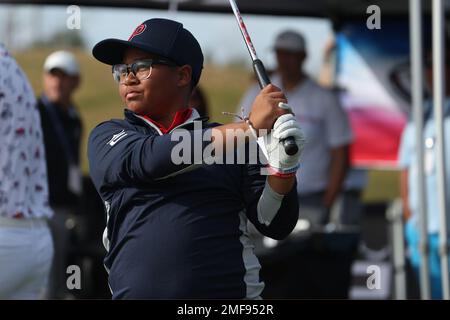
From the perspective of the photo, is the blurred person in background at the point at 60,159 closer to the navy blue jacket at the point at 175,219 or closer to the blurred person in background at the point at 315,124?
the blurred person in background at the point at 315,124

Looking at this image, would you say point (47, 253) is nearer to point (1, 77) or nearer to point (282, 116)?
point (1, 77)

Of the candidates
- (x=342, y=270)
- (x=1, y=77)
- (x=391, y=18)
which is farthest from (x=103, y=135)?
(x=391, y=18)

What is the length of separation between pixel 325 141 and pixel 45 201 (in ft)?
10.7

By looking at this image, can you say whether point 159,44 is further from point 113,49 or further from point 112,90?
point 112,90

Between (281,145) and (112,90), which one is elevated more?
(112,90)

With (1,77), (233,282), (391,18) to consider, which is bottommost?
(233,282)

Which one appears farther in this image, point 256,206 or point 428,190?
point 428,190

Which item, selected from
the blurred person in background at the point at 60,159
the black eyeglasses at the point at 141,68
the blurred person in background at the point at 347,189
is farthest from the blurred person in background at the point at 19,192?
the blurred person in background at the point at 347,189

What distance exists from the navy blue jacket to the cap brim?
0.18 meters

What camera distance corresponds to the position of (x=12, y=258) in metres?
3.79

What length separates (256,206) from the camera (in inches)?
113

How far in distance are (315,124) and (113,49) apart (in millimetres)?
4096

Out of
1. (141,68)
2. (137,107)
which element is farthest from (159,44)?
(137,107)

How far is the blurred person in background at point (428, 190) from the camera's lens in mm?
5727
